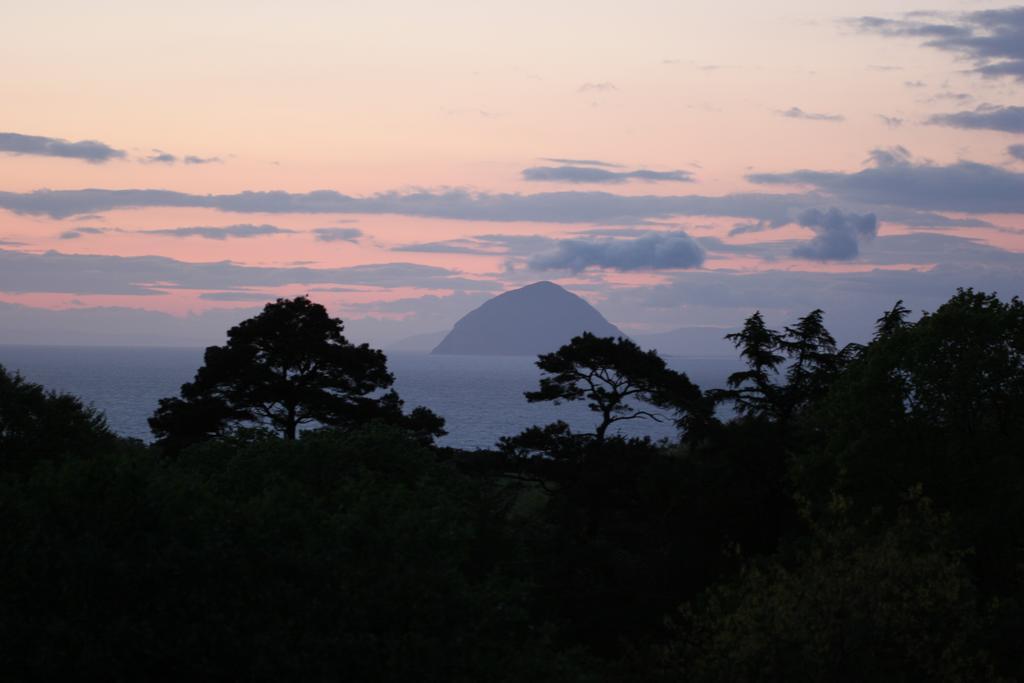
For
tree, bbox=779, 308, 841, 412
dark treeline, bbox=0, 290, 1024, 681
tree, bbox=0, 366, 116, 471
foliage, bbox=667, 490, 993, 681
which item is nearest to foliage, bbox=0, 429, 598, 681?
dark treeline, bbox=0, 290, 1024, 681

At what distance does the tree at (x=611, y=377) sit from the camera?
61844 millimetres

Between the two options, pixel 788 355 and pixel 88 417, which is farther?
pixel 788 355

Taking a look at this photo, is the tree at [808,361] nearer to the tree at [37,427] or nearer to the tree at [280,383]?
the tree at [280,383]

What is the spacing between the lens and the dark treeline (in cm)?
2128

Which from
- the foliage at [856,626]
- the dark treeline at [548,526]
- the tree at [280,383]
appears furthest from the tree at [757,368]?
the foliage at [856,626]

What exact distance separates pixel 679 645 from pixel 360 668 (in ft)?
36.8

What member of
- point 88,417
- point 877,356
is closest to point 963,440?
point 877,356

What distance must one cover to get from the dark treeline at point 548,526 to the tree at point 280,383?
156 millimetres

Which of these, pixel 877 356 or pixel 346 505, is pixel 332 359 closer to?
pixel 877 356

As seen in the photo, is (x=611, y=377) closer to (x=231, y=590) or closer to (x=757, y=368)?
(x=757, y=368)

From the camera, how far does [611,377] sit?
211ft

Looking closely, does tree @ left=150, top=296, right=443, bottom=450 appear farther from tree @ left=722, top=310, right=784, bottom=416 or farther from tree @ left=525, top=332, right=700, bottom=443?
tree @ left=722, top=310, right=784, bottom=416

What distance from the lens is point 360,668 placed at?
21719mm

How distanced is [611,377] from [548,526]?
1710 cm
